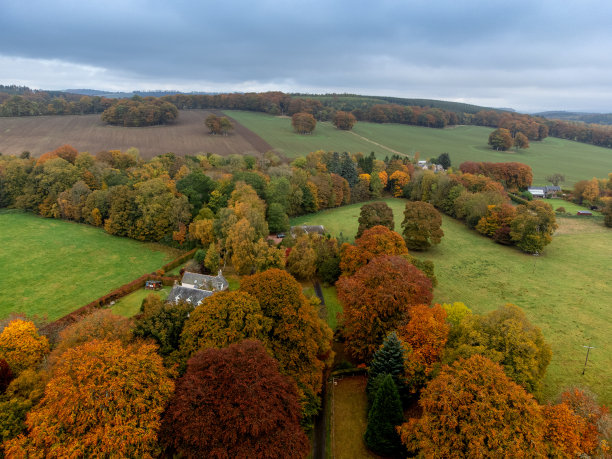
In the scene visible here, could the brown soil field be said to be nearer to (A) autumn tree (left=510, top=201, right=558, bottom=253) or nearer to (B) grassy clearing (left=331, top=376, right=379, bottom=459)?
(A) autumn tree (left=510, top=201, right=558, bottom=253)

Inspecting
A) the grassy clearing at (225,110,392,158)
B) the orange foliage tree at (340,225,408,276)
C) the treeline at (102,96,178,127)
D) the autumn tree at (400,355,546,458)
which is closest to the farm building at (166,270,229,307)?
the orange foliage tree at (340,225,408,276)

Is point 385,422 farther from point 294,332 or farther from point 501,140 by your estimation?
point 501,140

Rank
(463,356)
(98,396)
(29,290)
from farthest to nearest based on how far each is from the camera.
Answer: (29,290)
(463,356)
(98,396)

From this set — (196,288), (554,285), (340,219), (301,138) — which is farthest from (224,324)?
(301,138)

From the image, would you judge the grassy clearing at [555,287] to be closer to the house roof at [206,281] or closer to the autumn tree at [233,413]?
the autumn tree at [233,413]

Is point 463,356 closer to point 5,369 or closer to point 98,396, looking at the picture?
point 98,396

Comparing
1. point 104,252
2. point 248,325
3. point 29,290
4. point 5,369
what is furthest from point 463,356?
point 104,252
